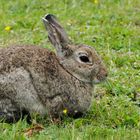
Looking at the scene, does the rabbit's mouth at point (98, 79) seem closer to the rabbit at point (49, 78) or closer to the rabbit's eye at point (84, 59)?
the rabbit at point (49, 78)

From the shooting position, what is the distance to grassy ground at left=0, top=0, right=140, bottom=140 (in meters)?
7.01

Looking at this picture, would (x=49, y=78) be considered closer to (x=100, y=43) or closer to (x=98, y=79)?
(x=98, y=79)

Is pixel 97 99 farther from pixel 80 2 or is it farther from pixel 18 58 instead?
pixel 80 2

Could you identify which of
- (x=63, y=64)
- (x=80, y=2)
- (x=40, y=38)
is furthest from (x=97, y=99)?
(x=80, y=2)

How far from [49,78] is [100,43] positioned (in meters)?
3.28

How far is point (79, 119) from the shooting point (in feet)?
25.1

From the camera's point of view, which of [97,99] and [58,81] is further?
[97,99]

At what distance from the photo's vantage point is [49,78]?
761 cm

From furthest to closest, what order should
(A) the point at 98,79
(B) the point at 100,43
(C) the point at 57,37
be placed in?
(B) the point at 100,43 < (C) the point at 57,37 < (A) the point at 98,79

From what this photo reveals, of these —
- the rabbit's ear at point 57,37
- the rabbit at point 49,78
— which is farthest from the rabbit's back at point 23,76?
the rabbit's ear at point 57,37

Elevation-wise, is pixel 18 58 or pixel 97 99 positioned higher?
pixel 18 58

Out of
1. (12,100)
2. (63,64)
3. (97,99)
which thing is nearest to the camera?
(12,100)

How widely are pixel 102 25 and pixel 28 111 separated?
184 inches

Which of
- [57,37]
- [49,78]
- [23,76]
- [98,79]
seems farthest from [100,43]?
[23,76]
